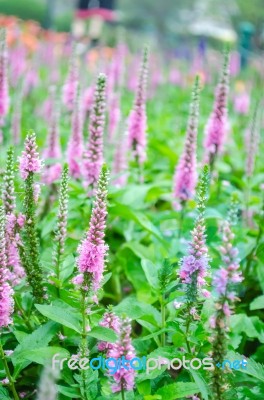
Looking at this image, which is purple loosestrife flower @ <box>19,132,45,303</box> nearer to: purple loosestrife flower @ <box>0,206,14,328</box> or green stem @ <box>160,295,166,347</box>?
purple loosestrife flower @ <box>0,206,14,328</box>

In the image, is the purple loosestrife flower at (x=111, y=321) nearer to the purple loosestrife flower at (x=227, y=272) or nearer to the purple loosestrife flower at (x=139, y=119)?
the purple loosestrife flower at (x=227, y=272)

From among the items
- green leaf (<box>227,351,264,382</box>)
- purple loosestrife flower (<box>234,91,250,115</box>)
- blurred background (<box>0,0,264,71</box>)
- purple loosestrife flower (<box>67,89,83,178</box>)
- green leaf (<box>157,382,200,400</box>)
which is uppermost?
blurred background (<box>0,0,264,71</box>)

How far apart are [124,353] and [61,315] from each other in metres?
0.56

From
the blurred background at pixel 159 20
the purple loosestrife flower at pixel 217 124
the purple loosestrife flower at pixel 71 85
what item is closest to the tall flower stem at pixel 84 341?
the purple loosestrife flower at pixel 217 124

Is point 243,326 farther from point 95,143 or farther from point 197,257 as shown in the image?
point 95,143

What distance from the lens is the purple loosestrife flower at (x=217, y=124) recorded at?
173 inches

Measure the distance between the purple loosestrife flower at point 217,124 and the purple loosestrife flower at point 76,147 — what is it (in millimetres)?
1008

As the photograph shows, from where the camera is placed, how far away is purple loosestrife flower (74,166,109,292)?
2402mm

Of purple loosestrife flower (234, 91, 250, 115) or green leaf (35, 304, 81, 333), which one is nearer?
green leaf (35, 304, 81, 333)

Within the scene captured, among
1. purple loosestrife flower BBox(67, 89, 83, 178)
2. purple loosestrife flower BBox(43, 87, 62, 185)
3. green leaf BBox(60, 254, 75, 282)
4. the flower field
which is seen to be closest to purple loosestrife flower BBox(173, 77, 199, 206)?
the flower field

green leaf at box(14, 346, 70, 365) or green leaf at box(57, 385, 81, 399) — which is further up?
green leaf at box(14, 346, 70, 365)

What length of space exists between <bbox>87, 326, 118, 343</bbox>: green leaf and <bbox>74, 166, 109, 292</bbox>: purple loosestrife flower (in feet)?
0.62

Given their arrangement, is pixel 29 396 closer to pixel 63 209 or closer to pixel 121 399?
pixel 121 399

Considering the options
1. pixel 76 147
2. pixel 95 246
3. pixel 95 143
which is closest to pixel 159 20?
pixel 76 147
